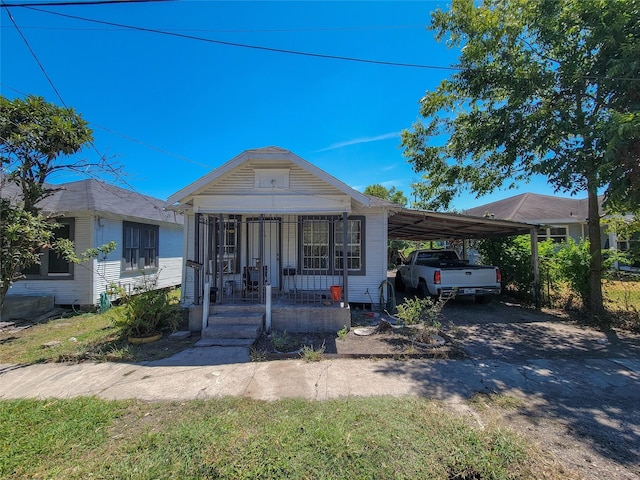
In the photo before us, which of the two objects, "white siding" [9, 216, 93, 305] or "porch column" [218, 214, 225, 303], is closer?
"porch column" [218, 214, 225, 303]

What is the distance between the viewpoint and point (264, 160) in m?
6.63

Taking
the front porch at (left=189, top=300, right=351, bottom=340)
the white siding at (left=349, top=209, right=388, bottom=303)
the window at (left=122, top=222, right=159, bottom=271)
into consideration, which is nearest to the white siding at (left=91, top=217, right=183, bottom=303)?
the window at (left=122, top=222, right=159, bottom=271)

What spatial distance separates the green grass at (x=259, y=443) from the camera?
7.91 ft

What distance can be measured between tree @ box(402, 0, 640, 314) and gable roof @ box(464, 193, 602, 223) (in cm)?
963

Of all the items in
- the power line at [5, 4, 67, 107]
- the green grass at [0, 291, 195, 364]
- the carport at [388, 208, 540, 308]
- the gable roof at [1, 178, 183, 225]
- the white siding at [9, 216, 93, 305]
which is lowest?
the green grass at [0, 291, 195, 364]

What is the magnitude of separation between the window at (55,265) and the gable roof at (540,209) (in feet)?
62.8

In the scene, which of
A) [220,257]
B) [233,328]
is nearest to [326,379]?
[233,328]

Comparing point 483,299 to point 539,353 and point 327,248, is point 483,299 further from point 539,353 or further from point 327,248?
point 327,248

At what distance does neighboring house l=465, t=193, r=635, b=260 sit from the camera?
51.1ft

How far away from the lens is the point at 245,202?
670 centimetres

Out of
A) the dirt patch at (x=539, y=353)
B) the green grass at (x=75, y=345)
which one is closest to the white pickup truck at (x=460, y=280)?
the dirt patch at (x=539, y=353)

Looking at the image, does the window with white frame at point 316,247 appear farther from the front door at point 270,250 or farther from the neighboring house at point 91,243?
the neighboring house at point 91,243

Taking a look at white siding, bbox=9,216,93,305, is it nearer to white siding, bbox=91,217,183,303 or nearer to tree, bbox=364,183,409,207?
white siding, bbox=91,217,183,303

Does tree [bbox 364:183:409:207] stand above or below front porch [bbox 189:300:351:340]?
above
